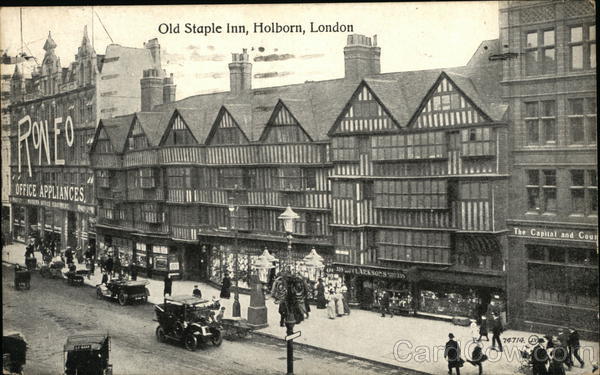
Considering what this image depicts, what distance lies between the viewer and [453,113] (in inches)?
485

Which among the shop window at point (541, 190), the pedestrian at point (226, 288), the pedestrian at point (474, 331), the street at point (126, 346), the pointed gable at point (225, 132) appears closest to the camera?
the shop window at point (541, 190)

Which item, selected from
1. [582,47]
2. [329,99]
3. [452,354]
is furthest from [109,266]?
[582,47]

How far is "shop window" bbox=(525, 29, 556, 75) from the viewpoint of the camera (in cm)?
1165

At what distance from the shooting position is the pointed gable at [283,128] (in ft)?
45.3

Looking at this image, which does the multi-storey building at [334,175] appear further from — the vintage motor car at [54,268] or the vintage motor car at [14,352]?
the vintage motor car at [14,352]

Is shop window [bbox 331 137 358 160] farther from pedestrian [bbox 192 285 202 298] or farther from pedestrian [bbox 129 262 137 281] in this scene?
pedestrian [bbox 129 262 137 281]

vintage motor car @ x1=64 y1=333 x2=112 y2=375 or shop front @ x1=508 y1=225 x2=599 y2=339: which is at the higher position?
shop front @ x1=508 y1=225 x2=599 y2=339

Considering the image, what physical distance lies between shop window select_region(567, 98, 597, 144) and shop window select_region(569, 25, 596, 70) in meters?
0.68

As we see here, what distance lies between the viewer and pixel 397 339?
12.4 meters

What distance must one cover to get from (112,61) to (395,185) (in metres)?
7.00

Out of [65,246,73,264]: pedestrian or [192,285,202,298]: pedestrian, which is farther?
[65,246,73,264]: pedestrian

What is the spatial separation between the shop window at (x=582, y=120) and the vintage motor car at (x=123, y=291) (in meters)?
10.7

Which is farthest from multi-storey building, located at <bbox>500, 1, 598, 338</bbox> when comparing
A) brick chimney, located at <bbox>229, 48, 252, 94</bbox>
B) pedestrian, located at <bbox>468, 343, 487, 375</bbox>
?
brick chimney, located at <bbox>229, 48, 252, 94</bbox>

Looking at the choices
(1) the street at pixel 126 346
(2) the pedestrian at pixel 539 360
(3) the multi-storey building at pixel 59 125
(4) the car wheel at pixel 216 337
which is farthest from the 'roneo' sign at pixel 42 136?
(2) the pedestrian at pixel 539 360
